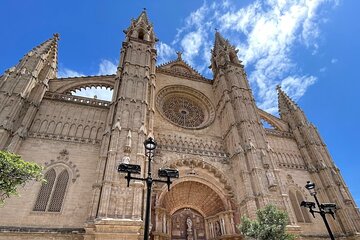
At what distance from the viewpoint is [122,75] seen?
18.5 metres

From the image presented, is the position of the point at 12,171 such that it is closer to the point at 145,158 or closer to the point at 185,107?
the point at 145,158

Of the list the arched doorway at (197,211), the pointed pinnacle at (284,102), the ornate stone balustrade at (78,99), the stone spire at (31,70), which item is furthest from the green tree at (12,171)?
the pointed pinnacle at (284,102)

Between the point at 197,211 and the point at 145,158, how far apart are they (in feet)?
21.0

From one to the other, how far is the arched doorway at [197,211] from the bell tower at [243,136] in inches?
55.6

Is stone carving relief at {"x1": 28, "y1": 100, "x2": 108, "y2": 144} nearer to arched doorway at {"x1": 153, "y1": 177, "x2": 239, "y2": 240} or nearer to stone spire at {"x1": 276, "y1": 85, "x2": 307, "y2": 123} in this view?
arched doorway at {"x1": 153, "y1": 177, "x2": 239, "y2": 240}

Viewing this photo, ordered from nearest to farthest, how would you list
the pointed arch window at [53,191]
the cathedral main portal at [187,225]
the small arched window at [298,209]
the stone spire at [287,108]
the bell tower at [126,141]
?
the bell tower at [126,141], the pointed arch window at [53,191], the cathedral main portal at [187,225], the small arched window at [298,209], the stone spire at [287,108]

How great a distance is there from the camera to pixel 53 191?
12.4 metres

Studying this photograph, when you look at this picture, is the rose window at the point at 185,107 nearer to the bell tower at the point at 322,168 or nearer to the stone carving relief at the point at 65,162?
the stone carving relief at the point at 65,162

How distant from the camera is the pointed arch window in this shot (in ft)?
38.8

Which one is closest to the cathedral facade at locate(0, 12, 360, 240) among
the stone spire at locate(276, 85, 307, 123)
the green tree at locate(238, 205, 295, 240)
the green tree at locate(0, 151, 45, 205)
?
the stone spire at locate(276, 85, 307, 123)

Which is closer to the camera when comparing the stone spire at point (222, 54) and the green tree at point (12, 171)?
the green tree at point (12, 171)

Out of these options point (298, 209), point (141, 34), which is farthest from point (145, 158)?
point (141, 34)

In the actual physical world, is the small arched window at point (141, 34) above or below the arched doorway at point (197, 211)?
above

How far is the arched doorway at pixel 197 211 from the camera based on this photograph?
1487 cm
